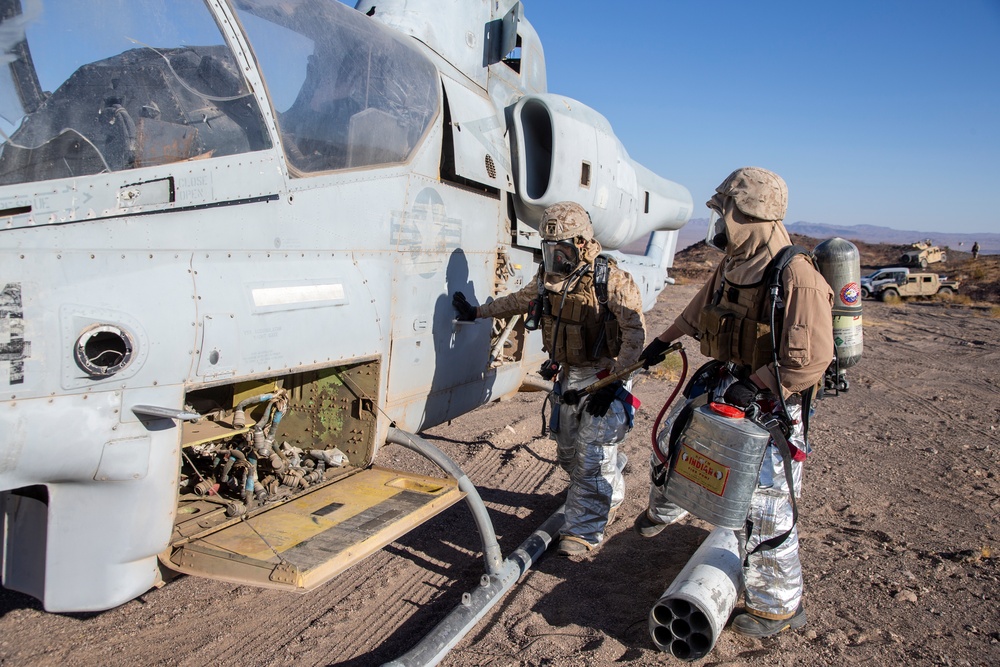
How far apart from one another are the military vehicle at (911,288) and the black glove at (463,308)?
25051 mm

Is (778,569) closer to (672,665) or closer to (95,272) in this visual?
(672,665)

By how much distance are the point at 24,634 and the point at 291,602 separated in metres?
1.19

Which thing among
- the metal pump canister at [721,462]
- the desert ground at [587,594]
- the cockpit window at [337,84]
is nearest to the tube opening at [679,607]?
the desert ground at [587,594]

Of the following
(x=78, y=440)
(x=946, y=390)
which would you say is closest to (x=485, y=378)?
(x=78, y=440)

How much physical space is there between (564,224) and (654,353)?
958 mm

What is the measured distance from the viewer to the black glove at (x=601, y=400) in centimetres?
400

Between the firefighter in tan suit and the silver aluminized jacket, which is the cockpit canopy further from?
the silver aluminized jacket

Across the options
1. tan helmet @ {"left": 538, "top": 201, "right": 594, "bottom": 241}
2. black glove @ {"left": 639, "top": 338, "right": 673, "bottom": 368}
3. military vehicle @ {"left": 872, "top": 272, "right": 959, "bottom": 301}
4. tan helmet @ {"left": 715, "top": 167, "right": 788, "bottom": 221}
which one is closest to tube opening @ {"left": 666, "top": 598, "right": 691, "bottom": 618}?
black glove @ {"left": 639, "top": 338, "right": 673, "bottom": 368}

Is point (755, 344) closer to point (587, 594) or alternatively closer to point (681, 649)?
point (681, 649)

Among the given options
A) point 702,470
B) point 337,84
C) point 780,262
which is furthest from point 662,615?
point 337,84

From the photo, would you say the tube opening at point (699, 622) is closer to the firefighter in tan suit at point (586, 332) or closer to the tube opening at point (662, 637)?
the tube opening at point (662, 637)

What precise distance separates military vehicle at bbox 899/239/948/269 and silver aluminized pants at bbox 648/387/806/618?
38037 millimetres

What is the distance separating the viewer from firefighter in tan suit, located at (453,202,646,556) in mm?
4039

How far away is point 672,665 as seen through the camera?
10.1ft
